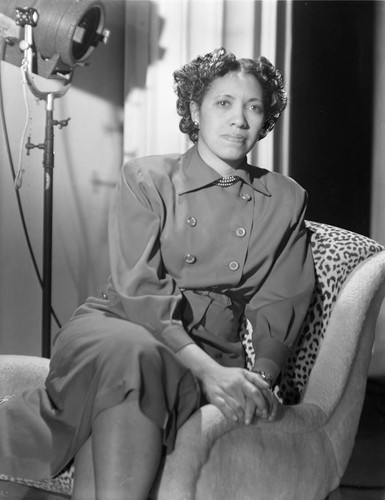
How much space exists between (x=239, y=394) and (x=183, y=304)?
31 centimetres

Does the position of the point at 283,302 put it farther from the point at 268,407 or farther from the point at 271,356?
the point at 268,407

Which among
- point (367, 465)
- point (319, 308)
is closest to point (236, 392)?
point (319, 308)

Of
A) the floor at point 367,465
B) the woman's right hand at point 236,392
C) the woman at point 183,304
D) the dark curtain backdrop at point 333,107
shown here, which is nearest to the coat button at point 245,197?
the woman at point 183,304

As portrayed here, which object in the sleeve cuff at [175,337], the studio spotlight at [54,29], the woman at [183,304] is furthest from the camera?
the studio spotlight at [54,29]

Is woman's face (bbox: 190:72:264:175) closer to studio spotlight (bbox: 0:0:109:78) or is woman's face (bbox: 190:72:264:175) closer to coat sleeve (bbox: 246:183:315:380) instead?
coat sleeve (bbox: 246:183:315:380)

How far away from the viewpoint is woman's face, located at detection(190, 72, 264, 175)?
167 cm

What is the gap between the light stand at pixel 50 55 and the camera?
2016mm

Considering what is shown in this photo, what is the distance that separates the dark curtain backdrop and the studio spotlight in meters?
0.63

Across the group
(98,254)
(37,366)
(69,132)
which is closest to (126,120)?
(69,132)

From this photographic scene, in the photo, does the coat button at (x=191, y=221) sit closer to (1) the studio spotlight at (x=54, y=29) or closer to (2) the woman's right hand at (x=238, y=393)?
(2) the woman's right hand at (x=238, y=393)

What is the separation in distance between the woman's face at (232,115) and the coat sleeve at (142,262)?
0.61 ft

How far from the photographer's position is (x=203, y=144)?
1.74m

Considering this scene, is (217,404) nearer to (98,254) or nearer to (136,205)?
(136,205)

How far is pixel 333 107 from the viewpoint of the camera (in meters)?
2.37
